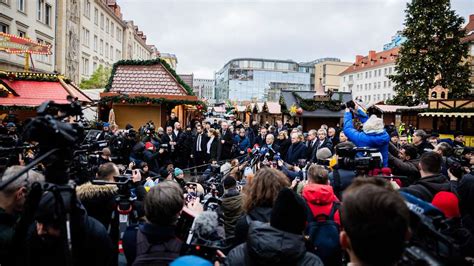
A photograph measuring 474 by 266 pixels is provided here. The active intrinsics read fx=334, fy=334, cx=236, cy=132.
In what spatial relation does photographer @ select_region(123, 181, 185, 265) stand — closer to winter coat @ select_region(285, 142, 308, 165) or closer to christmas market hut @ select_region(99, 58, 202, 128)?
winter coat @ select_region(285, 142, 308, 165)

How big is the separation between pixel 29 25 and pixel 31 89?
552 inches

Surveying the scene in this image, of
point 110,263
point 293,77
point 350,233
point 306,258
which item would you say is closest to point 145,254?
point 110,263

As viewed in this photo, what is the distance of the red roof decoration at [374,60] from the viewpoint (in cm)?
6704

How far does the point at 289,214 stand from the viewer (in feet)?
7.41

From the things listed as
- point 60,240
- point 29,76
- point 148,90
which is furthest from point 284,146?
point 29,76

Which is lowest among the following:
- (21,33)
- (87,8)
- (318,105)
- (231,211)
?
(231,211)

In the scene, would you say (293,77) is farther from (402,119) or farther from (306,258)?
(306,258)

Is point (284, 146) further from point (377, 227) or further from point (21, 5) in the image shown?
point (21, 5)

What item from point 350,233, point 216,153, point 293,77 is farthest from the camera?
point 293,77

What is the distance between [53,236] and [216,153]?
8649 mm

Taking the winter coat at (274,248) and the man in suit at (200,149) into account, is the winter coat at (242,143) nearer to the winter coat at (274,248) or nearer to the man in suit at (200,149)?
the man in suit at (200,149)

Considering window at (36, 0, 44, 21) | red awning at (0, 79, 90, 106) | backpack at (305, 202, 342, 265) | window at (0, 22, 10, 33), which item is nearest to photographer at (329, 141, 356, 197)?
backpack at (305, 202, 342, 265)

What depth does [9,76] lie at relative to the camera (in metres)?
14.8

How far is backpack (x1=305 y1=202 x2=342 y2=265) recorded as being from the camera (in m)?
3.07
